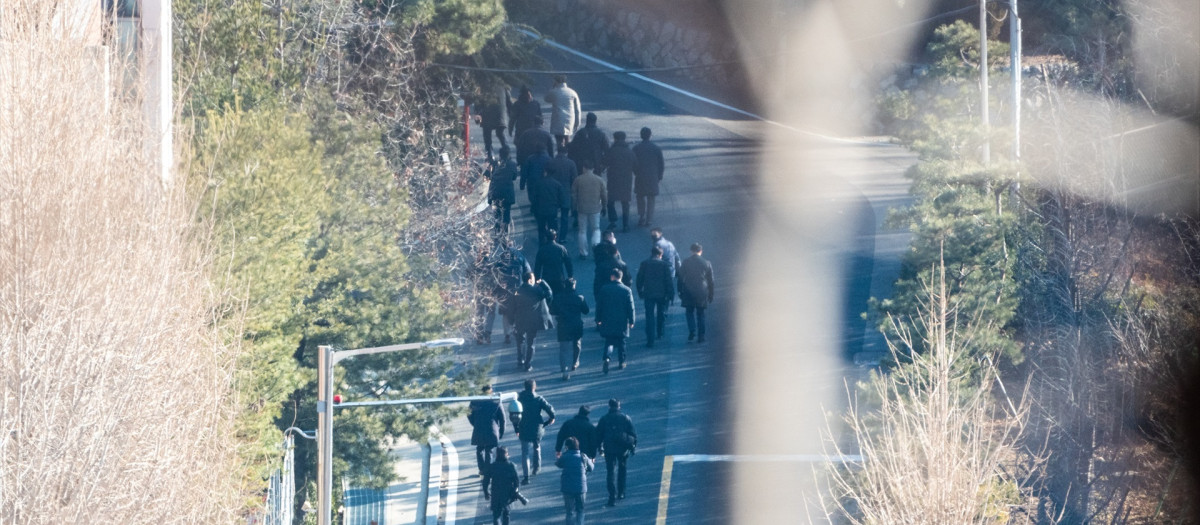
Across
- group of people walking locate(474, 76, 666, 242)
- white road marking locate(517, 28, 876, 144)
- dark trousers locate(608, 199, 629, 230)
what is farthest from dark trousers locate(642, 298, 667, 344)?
white road marking locate(517, 28, 876, 144)

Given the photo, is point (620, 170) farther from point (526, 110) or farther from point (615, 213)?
point (526, 110)

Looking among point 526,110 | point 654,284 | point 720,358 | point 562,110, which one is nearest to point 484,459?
point 654,284

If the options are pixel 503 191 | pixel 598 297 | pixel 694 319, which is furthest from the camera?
pixel 503 191

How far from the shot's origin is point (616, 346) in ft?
60.8

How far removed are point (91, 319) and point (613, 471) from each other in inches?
276

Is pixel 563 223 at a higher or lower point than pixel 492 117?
lower

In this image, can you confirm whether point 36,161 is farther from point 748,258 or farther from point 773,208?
point 773,208

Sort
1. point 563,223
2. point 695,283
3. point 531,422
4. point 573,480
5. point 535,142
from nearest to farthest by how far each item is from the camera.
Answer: point 573,480 → point 531,422 → point 695,283 → point 563,223 → point 535,142

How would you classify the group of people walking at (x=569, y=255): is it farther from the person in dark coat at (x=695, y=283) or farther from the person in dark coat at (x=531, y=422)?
the person in dark coat at (x=531, y=422)

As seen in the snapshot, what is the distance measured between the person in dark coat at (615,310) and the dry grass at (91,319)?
631 cm

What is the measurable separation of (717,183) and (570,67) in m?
10.5

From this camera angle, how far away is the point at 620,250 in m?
22.8

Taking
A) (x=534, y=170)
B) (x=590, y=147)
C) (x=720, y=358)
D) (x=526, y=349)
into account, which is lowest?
(x=720, y=358)

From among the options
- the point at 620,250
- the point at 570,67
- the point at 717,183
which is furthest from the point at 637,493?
the point at 570,67
